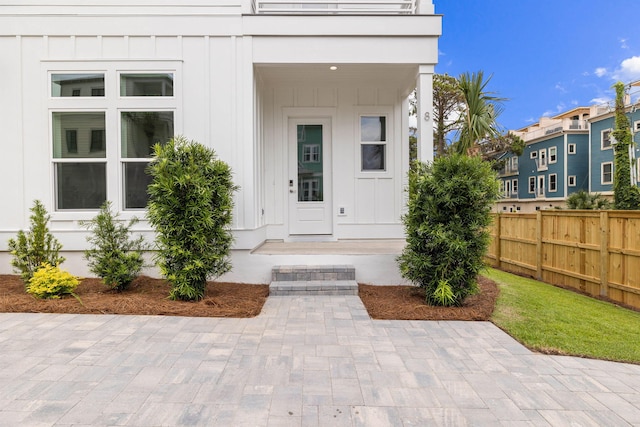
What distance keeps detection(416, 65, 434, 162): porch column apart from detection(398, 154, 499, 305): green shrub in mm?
1150

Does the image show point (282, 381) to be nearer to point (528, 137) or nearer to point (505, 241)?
point (505, 241)

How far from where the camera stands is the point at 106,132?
530 cm

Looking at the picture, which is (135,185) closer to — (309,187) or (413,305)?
(309,187)

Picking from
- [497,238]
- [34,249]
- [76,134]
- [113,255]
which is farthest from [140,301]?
[497,238]

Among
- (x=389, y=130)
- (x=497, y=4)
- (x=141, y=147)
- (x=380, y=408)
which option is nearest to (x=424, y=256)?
(x=380, y=408)

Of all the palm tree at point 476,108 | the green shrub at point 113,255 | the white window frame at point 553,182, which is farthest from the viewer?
the white window frame at point 553,182

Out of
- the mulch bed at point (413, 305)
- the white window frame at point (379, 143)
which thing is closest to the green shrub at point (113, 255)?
the mulch bed at point (413, 305)

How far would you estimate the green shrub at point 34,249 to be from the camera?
4727 mm

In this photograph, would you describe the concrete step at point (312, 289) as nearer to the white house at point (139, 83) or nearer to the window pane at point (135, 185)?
the white house at point (139, 83)

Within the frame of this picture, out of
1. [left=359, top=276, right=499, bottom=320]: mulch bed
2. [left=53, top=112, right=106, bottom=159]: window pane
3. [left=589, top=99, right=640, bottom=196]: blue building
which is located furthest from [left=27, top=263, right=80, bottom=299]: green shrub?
[left=589, top=99, right=640, bottom=196]: blue building

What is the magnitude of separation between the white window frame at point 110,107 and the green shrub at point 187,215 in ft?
4.01

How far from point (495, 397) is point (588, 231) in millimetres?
4870

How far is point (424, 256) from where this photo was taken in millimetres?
4379

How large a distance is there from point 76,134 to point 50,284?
7.70ft
